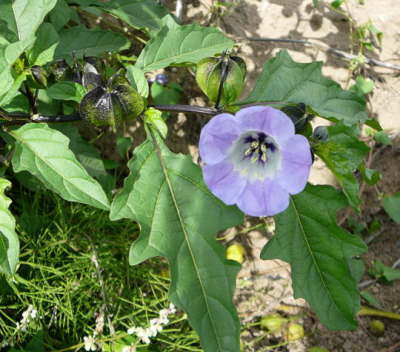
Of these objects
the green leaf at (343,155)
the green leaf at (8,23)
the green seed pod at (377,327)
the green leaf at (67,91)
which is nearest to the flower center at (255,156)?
the green leaf at (343,155)

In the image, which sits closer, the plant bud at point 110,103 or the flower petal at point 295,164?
the flower petal at point 295,164

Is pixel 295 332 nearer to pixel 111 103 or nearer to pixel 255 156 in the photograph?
pixel 255 156

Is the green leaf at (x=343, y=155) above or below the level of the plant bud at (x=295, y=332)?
above

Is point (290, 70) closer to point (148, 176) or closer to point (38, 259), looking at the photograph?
point (148, 176)

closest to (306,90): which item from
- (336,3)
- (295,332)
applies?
(336,3)

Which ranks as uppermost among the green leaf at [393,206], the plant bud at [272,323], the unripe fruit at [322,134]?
the unripe fruit at [322,134]

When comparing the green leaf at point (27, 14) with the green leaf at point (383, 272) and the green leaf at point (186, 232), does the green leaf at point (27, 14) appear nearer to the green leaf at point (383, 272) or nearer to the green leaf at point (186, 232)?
the green leaf at point (186, 232)

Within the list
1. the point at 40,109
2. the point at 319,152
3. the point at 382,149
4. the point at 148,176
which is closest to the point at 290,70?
the point at 319,152
